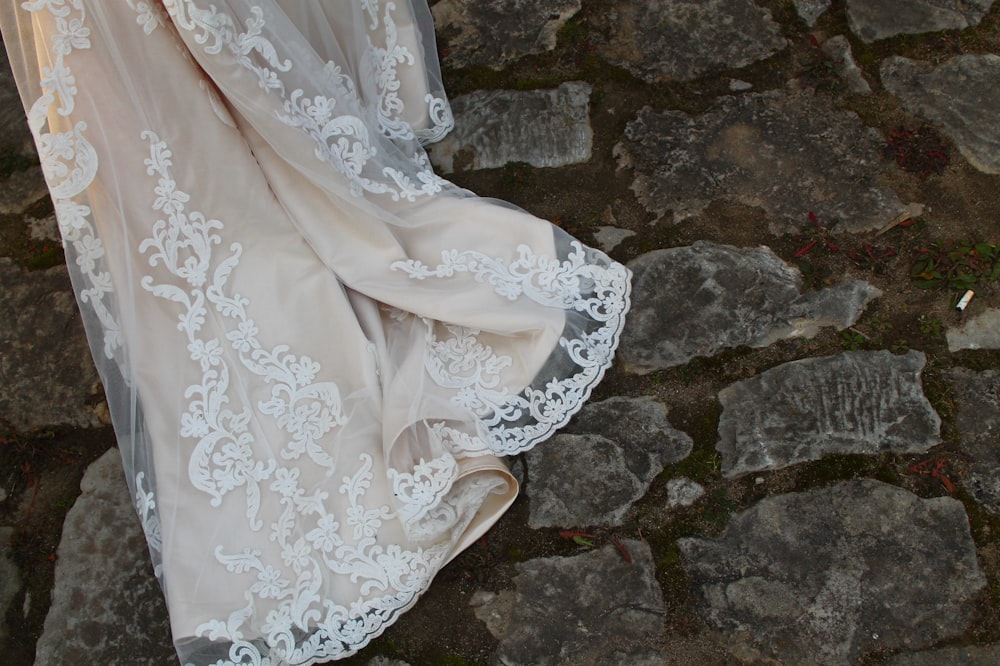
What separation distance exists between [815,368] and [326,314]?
1128mm

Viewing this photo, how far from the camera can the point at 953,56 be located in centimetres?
220

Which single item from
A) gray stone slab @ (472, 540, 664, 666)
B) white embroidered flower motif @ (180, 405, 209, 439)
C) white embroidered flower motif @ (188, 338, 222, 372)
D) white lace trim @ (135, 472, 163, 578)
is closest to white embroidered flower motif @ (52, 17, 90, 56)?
white embroidered flower motif @ (188, 338, 222, 372)

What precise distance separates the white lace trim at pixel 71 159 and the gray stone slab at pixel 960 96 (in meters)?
1.98

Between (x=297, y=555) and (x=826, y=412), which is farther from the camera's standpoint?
(x=826, y=412)

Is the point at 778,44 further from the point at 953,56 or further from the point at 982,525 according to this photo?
the point at 982,525

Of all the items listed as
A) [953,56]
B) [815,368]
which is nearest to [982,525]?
[815,368]

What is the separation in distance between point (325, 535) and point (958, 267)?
5.19 ft

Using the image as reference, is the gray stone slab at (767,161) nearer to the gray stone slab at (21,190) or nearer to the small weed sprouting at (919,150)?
the small weed sprouting at (919,150)

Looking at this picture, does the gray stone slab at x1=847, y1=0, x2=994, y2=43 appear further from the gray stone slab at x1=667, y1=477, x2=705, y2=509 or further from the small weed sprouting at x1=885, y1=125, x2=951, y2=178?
the gray stone slab at x1=667, y1=477, x2=705, y2=509

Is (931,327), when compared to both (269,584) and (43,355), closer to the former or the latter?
(269,584)

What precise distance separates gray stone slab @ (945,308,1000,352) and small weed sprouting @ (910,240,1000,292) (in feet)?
0.25

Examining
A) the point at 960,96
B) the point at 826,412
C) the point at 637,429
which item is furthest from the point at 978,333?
the point at 637,429

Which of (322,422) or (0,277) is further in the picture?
(0,277)

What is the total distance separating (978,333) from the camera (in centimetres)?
187
